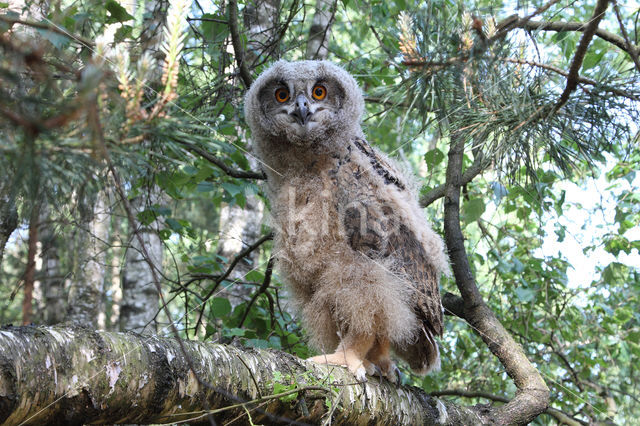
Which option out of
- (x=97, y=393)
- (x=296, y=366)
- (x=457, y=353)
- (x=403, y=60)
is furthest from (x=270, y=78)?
(x=457, y=353)

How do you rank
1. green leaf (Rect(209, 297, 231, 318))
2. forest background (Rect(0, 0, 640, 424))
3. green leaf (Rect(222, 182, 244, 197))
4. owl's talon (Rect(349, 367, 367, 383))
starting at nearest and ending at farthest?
forest background (Rect(0, 0, 640, 424)), owl's talon (Rect(349, 367, 367, 383)), green leaf (Rect(222, 182, 244, 197)), green leaf (Rect(209, 297, 231, 318))

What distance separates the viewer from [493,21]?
6.82 feet

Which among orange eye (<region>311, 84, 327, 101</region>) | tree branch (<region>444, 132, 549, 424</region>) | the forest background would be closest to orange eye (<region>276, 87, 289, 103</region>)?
orange eye (<region>311, 84, 327, 101</region>)

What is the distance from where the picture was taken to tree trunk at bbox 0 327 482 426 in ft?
4.79

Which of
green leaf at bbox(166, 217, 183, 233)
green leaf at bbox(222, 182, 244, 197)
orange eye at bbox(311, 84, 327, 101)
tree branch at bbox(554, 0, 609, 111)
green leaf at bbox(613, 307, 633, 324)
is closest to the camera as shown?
tree branch at bbox(554, 0, 609, 111)

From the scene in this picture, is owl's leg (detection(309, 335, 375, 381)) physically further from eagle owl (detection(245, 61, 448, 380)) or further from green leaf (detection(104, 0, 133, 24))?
green leaf (detection(104, 0, 133, 24))

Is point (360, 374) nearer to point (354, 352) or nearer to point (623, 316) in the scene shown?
point (354, 352)

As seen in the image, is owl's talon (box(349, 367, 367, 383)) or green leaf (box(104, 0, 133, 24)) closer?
owl's talon (box(349, 367, 367, 383))

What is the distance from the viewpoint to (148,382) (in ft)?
5.60

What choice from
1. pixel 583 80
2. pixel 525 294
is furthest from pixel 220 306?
pixel 583 80

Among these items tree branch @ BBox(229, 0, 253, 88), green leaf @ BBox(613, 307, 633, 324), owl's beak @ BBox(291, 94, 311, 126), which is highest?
tree branch @ BBox(229, 0, 253, 88)

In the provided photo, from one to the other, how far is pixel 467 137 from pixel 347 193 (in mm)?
696

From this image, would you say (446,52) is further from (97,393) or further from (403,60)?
(97,393)

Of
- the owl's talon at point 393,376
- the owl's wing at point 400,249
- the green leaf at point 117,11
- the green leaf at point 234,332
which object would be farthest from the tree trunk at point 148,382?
the green leaf at point 117,11
